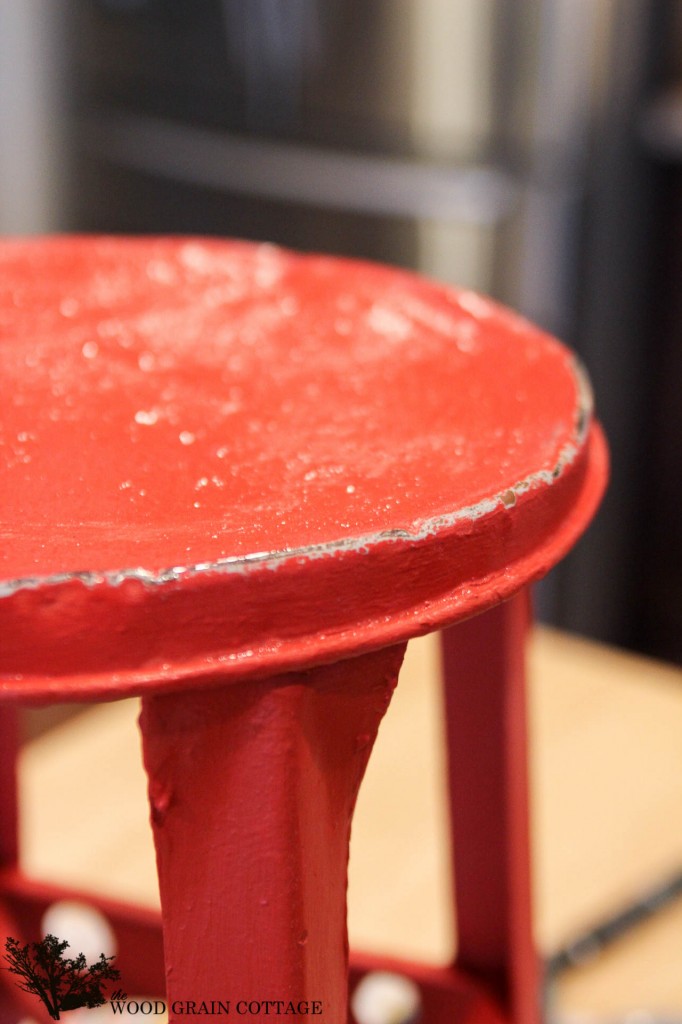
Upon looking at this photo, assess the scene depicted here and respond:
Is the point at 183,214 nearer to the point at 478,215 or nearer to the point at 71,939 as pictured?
the point at 478,215

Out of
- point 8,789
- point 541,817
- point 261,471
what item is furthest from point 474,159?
point 261,471

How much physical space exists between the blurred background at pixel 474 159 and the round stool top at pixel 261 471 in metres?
1.33

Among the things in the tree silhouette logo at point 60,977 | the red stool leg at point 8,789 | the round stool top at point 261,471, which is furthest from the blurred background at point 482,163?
the tree silhouette logo at point 60,977

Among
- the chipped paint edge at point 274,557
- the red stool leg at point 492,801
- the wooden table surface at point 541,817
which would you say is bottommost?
the wooden table surface at point 541,817

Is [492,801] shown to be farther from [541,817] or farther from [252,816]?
[541,817]

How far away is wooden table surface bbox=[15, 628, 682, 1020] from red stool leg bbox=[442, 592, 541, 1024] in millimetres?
288

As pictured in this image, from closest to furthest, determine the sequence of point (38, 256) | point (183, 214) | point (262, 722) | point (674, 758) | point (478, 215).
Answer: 1. point (262, 722)
2. point (38, 256)
3. point (674, 758)
4. point (478, 215)
5. point (183, 214)

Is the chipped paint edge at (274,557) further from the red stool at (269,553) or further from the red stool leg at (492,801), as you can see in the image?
the red stool leg at (492,801)

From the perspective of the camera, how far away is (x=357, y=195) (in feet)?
7.52

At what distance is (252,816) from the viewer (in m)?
0.50

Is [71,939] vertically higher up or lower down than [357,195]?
lower down

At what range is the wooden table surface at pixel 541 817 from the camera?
120 centimetres

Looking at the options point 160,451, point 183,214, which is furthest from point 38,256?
point 183,214

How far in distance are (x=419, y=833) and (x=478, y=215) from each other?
3.84 feet
